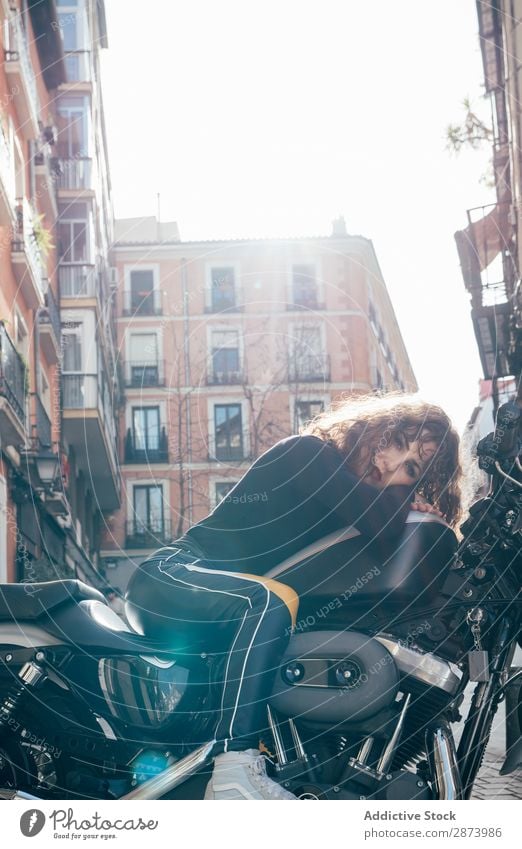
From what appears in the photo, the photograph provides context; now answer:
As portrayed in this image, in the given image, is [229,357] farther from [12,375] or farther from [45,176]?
[45,176]

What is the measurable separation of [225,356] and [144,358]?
41 cm

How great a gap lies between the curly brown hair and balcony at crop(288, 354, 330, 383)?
6.08 ft

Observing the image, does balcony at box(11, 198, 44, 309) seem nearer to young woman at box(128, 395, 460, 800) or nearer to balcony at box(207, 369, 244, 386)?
balcony at box(207, 369, 244, 386)

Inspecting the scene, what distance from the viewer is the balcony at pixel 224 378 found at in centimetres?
549

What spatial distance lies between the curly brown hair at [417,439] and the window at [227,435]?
1747 millimetres

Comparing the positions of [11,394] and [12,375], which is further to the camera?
[12,375]

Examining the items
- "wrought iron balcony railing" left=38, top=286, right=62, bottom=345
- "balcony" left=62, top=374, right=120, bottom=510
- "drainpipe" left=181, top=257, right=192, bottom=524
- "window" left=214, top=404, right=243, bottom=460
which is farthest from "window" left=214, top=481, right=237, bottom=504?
"wrought iron balcony railing" left=38, top=286, right=62, bottom=345

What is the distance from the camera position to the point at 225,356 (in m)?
5.56

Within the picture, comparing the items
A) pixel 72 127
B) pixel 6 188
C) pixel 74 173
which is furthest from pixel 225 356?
pixel 72 127

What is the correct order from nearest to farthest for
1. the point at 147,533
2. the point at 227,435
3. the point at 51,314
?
the point at 147,533
the point at 227,435
the point at 51,314

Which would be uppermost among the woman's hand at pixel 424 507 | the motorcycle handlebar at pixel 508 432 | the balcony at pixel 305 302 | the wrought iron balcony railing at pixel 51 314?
the wrought iron balcony railing at pixel 51 314

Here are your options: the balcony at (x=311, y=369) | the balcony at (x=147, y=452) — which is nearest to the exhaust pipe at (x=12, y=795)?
the balcony at (x=147, y=452)

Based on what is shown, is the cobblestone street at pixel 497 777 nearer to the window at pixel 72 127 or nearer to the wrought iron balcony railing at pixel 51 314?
the wrought iron balcony railing at pixel 51 314
